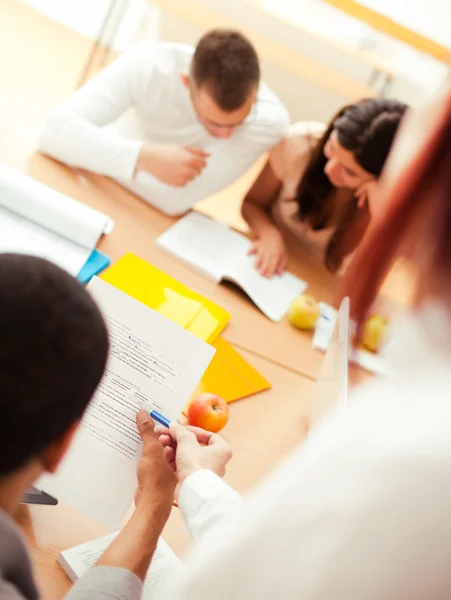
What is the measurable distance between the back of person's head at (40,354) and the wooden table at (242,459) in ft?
0.92

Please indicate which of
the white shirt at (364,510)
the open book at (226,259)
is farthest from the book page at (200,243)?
the white shirt at (364,510)

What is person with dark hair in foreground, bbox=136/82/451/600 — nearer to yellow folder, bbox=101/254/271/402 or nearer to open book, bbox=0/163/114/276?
yellow folder, bbox=101/254/271/402

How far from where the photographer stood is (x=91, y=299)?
0.67 m

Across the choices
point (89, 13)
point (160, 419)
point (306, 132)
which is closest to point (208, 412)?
point (160, 419)

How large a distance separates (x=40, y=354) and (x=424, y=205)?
36 centimetres

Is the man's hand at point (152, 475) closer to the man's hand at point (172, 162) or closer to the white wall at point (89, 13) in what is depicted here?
the man's hand at point (172, 162)

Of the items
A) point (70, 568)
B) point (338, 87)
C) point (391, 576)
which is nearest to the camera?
point (391, 576)

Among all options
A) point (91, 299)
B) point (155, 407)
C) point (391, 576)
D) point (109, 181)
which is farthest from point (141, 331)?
point (109, 181)

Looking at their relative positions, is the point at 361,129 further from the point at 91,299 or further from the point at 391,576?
the point at 391,576

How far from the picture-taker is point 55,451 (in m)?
0.67

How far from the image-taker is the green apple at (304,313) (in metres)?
1.53

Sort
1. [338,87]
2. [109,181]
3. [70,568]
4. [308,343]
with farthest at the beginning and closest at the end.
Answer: [338,87], [109,181], [308,343], [70,568]

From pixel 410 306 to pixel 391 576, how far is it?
0.21 metres

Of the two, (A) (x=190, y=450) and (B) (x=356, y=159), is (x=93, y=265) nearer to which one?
(A) (x=190, y=450)
